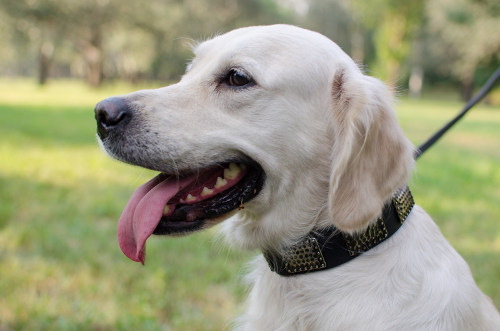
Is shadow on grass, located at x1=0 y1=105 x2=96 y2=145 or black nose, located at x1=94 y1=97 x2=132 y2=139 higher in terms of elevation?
black nose, located at x1=94 y1=97 x2=132 y2=139

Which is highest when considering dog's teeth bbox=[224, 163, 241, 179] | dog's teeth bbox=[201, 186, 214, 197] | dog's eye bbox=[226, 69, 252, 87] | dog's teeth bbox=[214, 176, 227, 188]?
dog's eye bbox=[226, 69, 252, 87]

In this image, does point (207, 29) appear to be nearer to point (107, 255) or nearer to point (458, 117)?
point (107, 255)

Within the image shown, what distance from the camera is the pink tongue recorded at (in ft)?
6.18

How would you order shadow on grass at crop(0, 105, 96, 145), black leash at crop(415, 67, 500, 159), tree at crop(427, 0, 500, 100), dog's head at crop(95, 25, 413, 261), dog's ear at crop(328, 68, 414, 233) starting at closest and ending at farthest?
dog's ear at crop(328, 68, 414, 233) → dog's head at crop(95, 25, 413, 261) → black leash at crop(415, 67, 500, 159) → shadow on grass at crop(0, 105, 96, 145) → tree at crop(427, 0, 500, 100)

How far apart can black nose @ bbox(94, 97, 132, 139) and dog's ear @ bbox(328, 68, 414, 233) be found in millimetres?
950

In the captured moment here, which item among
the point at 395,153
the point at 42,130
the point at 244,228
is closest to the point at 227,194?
the point at 244,228

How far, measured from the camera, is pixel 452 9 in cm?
3628

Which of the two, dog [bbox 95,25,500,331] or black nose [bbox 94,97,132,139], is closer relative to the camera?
dog [bbox 95,25,500,331]

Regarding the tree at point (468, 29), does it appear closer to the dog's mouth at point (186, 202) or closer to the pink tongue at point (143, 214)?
the dog's mouth at point (186, 202)

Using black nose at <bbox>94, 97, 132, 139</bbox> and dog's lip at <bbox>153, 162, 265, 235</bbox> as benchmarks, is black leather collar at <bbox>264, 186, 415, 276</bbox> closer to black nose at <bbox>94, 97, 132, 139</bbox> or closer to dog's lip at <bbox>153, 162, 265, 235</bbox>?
dog's lip at <bbox>153, 162, 265, 235</bbox>

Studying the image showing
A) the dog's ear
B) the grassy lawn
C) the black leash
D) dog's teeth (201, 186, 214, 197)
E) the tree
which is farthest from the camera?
the tree

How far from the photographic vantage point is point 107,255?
150 inches

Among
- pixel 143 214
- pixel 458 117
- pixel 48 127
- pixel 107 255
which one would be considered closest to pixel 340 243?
pixel 143 214

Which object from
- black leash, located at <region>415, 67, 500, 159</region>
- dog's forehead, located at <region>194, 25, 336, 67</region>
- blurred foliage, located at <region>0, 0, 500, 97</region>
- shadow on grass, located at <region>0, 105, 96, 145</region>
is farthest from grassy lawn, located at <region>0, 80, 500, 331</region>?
blurred foliage, located at <region>0, 0, 500, 97</region>
